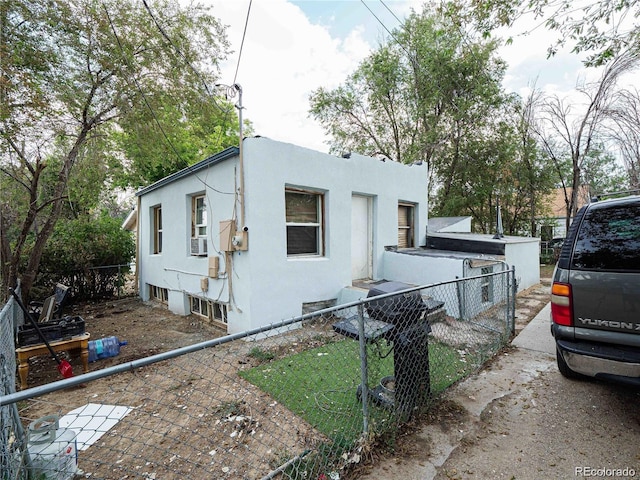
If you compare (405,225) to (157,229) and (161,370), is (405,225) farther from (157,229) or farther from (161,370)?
(157,229)

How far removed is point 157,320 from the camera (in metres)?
7.34

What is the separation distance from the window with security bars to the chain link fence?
465 cm

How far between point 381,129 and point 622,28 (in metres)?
13.6

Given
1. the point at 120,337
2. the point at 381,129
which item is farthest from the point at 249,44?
the point at 381,129

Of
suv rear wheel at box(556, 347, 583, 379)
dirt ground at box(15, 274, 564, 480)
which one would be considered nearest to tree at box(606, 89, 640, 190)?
dirt ground at box(15, 274, 564, 480)

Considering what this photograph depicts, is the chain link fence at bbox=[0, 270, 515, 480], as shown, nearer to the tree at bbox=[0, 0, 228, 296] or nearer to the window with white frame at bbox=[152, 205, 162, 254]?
the tree at bbox=[0, 0, 228, 296]

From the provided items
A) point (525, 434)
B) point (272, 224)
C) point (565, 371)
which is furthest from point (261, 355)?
point (565, 371)

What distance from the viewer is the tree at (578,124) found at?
468 inches

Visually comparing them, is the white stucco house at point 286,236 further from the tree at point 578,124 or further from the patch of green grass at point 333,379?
the tree at point 578,124

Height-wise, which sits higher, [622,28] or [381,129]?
[381,129]

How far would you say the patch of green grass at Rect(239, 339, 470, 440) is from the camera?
9.09 feet

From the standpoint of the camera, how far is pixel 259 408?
318 centimetres

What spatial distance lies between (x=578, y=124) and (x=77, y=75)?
760 inches

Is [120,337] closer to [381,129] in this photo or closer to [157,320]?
[157,320]
